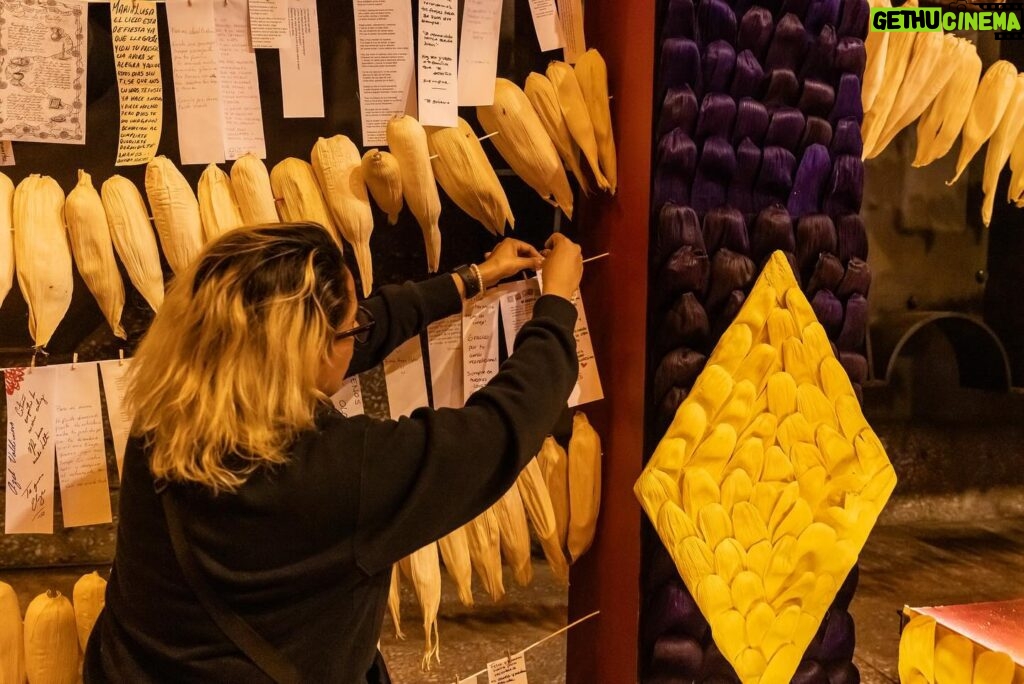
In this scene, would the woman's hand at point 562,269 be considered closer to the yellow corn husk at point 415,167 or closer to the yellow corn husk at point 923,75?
the yellow corn husk at point 415,167

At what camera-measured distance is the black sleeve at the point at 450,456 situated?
0.89 meters

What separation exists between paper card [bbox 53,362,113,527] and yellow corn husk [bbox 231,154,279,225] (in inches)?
14.2

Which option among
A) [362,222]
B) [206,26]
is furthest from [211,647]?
[206,26]

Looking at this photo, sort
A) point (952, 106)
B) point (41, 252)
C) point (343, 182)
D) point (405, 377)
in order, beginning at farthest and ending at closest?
point (952, 106) < point (405, 377) < point (343, 182) < point (41, 252)

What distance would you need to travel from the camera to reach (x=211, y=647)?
2.90ft

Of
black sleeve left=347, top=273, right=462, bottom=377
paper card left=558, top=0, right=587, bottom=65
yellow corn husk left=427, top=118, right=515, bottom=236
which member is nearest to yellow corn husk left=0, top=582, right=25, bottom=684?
black sleeve left=347, top=273, right=462, bottom=377

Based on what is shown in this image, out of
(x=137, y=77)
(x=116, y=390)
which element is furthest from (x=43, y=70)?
(x=116, y=390)

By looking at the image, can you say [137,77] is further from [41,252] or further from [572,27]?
[572,27]

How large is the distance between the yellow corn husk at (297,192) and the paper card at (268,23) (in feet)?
0.67

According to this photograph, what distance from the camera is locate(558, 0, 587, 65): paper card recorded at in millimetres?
1443

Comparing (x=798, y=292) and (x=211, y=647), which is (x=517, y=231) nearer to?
(x=798, y=292)

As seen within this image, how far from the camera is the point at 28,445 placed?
49.7 inches

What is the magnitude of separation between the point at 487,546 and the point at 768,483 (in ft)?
1.66

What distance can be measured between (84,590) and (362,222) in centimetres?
75
